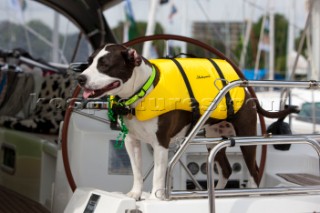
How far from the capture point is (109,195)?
8.74 ft

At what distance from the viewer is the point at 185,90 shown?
273 centimetres

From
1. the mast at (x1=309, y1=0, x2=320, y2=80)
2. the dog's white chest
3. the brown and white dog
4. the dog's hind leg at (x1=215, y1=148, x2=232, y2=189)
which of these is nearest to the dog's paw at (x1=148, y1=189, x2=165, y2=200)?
the brown and white dog

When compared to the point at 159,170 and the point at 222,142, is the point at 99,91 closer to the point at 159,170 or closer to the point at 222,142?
the point at 159,170

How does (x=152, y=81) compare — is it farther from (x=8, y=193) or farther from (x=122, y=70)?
(x=8, y=193)

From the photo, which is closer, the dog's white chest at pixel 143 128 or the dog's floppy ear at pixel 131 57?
the dog's floppy ear at pixel 131 57

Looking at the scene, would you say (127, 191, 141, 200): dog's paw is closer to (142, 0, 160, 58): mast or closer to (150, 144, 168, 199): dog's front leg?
(150, 144, 168, 199): dog's front leg

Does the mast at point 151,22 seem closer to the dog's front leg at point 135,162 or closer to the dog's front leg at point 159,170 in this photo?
the dog's front leg at point 135,162

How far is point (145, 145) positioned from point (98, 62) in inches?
42.8

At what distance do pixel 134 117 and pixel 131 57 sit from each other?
30 cm

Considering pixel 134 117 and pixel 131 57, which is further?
pixel 134 117

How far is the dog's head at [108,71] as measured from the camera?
244cm

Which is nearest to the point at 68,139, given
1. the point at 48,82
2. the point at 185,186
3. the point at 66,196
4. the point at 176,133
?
the point at 66,196

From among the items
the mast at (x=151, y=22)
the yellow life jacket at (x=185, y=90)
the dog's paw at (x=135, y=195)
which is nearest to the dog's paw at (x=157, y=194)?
the dog's paw at (x=135, y=195)

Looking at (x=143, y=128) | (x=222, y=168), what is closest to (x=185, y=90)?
(x=143, y=128)
